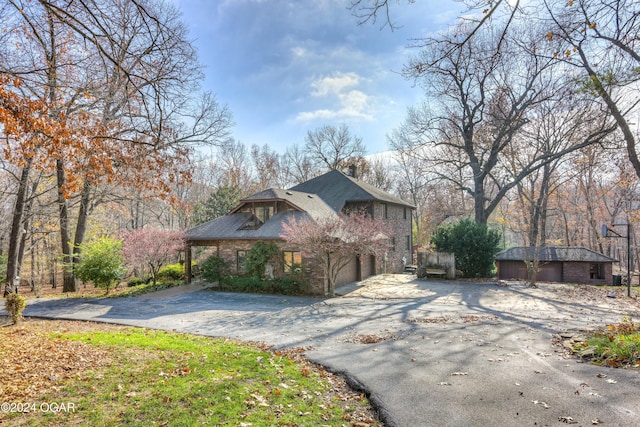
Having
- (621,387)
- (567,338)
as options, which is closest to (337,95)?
(567,338)

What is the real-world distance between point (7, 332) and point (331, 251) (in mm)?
10875

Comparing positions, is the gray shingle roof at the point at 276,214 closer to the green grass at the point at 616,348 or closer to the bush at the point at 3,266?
the green grass at the point at 616,348

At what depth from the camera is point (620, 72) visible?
8797 mm

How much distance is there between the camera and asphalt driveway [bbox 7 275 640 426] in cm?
480

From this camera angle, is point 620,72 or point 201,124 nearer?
point 620,72

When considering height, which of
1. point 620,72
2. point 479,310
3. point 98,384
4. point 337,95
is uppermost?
point 337,95

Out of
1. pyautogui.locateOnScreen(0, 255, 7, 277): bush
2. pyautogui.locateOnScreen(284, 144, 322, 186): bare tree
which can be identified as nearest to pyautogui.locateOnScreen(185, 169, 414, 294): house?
pyautogui.locateOnScreen(0, 255, 7, 277): bush

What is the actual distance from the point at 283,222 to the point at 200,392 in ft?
41.3

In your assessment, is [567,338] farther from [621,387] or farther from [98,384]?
[98,384]

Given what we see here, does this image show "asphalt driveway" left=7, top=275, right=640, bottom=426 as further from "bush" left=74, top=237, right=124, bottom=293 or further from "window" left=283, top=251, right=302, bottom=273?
"window" left=283, top=251, right=302, bottom=273

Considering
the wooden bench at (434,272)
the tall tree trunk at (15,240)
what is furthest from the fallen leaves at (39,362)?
the wooden bench at (434,272)

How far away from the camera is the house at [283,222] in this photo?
1748 centimetres

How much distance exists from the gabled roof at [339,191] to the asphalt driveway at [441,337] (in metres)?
6.42

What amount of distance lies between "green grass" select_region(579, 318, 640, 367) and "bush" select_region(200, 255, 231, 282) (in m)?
15.6
